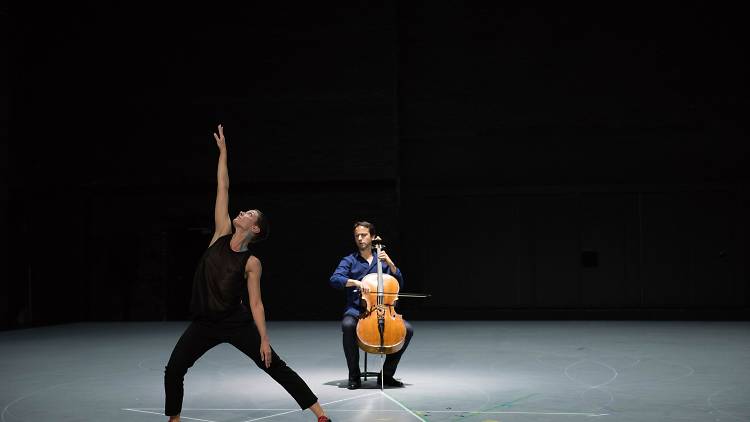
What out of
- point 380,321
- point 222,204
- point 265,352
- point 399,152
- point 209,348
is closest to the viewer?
point 265,352

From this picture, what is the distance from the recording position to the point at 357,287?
7.89 metres

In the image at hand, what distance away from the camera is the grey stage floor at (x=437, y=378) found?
22.4 ft

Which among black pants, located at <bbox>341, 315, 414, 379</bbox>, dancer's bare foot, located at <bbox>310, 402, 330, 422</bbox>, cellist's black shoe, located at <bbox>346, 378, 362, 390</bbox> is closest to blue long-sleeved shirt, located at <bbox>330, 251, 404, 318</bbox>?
black pants, located at <bbox>341, 315, 414, 379</bbox>

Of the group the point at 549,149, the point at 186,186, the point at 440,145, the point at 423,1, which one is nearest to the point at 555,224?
the point at 549,149

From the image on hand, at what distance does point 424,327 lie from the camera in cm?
1577

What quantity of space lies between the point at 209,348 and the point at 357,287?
89.6 inches

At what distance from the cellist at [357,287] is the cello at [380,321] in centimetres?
13

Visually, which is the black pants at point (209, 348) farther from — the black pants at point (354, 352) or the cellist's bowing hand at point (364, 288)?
the black pants at point (354, 352)

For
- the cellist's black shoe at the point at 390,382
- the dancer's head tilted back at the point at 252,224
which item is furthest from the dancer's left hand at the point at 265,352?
→ the cellist's black shoe at the point at 390,382

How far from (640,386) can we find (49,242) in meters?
13.0

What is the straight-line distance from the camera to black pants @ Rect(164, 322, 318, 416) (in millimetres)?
5824

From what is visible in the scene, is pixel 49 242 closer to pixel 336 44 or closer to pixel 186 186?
pixel 186 186

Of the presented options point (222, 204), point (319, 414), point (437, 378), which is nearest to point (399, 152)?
point (437, 378)

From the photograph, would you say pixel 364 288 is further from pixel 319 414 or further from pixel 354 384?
pixel 319 414
